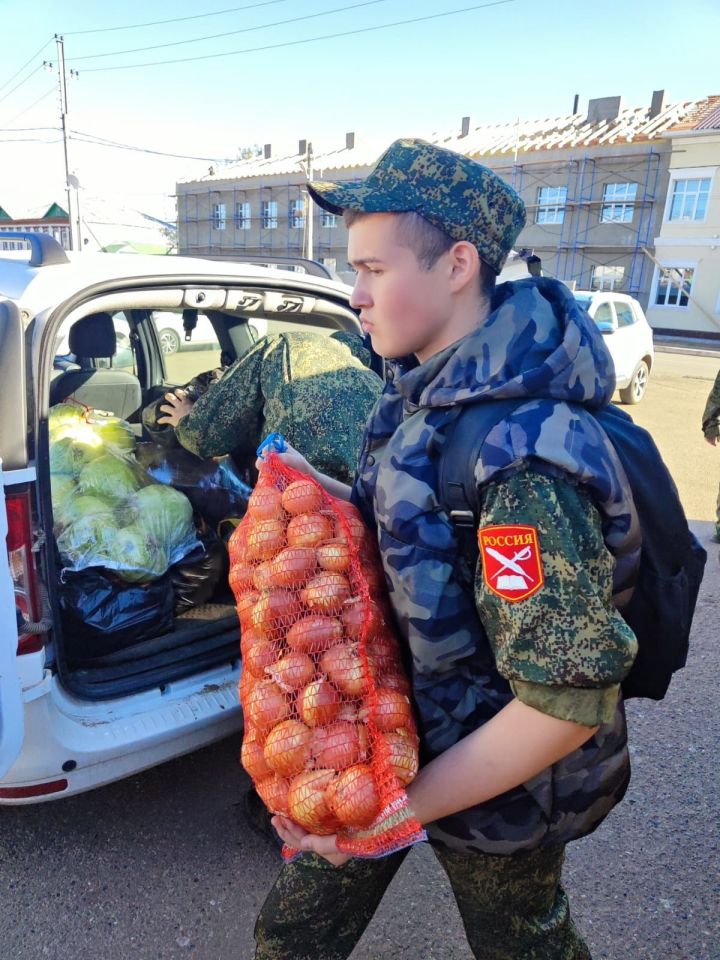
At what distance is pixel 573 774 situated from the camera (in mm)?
1304

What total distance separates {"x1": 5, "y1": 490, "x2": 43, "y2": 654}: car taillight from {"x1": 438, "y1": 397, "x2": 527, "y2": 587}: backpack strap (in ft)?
4.17

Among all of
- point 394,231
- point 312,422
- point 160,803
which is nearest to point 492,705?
point 394,231

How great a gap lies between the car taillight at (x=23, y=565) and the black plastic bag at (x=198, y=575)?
97cm

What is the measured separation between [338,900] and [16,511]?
1231 mm

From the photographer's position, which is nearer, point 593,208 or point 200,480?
point 200,480

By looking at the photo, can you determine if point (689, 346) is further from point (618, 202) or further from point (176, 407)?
point (176, 407)

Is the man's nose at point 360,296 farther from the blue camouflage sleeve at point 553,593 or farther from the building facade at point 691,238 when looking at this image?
the building facade at point 691,238

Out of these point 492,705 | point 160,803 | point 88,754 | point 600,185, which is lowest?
point 160,803

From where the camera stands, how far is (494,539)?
3.42 feet

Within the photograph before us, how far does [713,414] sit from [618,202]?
27809 mm

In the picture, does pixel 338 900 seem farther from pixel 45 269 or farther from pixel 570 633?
pixel 45 269

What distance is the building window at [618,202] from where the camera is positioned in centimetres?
2905

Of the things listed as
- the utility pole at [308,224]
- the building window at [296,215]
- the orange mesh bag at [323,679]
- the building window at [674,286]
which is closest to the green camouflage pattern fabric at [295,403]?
the orange mesh bag at [323,679]

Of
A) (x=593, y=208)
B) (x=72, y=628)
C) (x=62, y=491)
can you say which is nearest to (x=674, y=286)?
(x=593, y=208)
